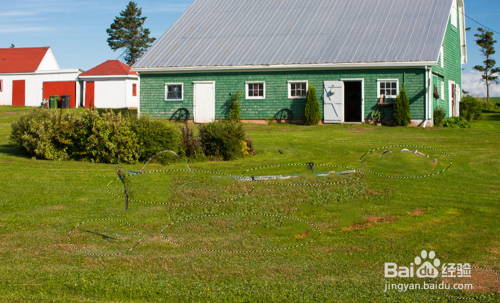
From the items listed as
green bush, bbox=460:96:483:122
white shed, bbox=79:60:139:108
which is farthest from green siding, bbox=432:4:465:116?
white shed, bbox=79:60:139:108

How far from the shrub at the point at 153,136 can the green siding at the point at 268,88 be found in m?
10.9

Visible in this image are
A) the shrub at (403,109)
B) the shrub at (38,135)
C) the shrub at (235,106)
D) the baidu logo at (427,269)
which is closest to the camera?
the baidu logo at (427,269)

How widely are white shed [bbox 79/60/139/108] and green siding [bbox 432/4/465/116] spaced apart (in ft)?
67.3

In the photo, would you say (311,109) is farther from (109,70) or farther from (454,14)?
(109,70)

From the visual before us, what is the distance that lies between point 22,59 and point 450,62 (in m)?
31.5

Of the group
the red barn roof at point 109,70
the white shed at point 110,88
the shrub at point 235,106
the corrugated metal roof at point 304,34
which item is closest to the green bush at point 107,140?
the shrub at point 235,106

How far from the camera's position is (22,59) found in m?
37.9

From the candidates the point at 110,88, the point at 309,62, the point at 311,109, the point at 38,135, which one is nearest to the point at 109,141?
the point at 38,135

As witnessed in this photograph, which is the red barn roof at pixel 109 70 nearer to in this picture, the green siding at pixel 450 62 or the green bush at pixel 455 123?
the green siding at pixel 450 62

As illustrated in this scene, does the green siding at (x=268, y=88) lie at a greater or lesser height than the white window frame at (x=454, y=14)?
lesser

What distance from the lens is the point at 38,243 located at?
533 cm

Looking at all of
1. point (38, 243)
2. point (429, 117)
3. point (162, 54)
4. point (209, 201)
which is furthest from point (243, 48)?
point (38, 243)

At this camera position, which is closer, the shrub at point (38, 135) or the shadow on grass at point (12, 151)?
the shrub at point (38, 135)

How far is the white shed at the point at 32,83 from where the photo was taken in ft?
112
